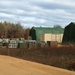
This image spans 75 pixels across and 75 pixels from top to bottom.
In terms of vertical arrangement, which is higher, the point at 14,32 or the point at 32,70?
the point at 14,32

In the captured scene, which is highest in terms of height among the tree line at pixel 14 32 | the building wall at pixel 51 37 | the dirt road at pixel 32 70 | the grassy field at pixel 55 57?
the tree line at pixel 14 32

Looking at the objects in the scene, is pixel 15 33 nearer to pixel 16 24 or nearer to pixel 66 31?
pixel 16 24

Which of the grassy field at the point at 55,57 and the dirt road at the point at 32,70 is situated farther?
the grassy field at the point at 55,57

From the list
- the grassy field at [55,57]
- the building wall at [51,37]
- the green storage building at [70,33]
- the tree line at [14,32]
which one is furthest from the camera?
the tree line at [14,32]

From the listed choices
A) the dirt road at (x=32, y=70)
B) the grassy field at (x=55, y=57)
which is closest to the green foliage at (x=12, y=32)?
the grassy field at (x=55, y=57)

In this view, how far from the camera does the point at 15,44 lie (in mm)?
45156

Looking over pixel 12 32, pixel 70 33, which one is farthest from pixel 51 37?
pixel 12 32

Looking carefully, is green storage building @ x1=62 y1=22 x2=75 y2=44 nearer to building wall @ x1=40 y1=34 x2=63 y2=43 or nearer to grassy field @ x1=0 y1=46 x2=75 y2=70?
building wall @ x1=40 y1=34 x2=63 y2=43

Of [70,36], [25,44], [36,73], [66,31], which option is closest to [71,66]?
[36,73]

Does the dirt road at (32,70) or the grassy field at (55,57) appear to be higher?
the grassy field at (55,57)

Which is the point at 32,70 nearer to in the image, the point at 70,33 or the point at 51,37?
the point at 70,33

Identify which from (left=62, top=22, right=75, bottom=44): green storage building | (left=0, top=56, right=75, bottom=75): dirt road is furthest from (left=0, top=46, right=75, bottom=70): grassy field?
(left=62, top=22, right=75, bottom=44): green storage building

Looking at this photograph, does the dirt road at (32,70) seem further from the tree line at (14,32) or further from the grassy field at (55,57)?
the tree line at (14,32)

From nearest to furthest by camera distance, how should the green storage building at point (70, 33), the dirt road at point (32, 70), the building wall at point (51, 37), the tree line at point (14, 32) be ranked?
1. the dirt road at point (32, 70)
2. the green storage building at point (70, 33)
3. the building wall at point (51, 37)
4. the tree line at point (14, 32)
